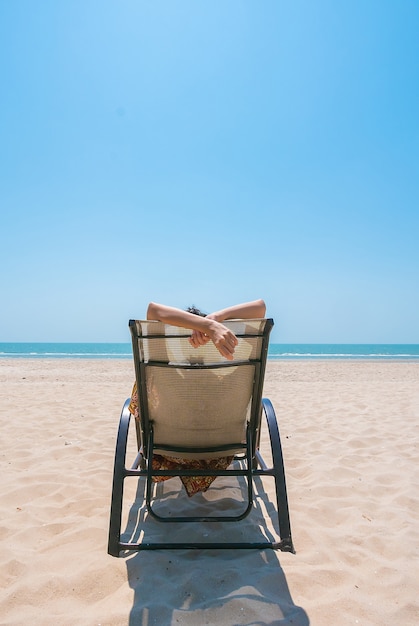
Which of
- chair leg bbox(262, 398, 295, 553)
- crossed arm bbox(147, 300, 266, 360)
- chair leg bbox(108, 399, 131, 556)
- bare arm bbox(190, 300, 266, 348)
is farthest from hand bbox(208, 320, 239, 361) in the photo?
chair leg bbox(108, 399, 131, 556)

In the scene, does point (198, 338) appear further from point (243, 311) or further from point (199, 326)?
point (243, 311)

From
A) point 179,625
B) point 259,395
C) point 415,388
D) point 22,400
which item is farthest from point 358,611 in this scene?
point 415,388

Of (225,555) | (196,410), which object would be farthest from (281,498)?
(196,410)

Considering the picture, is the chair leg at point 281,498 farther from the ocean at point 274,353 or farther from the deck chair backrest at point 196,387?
the ocean at point 274,353

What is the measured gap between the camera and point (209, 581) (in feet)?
6.65

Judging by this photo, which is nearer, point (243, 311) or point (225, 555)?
point (225, 555)

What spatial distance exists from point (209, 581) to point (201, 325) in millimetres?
1266

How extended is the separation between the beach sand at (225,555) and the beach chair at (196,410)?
0.50ft

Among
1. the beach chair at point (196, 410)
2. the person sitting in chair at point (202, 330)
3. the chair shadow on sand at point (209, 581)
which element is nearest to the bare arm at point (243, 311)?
the person sitting in chair at point (202, 330)

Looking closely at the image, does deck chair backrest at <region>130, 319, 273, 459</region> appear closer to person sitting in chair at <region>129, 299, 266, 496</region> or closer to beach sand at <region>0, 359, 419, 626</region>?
person sitting in chair at <region>129, 299, 266, 496</region>

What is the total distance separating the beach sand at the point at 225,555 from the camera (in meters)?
1.83

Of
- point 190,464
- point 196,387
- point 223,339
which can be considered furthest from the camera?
point 190,464

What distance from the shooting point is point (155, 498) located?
3.12m

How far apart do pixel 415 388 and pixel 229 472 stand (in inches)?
344
